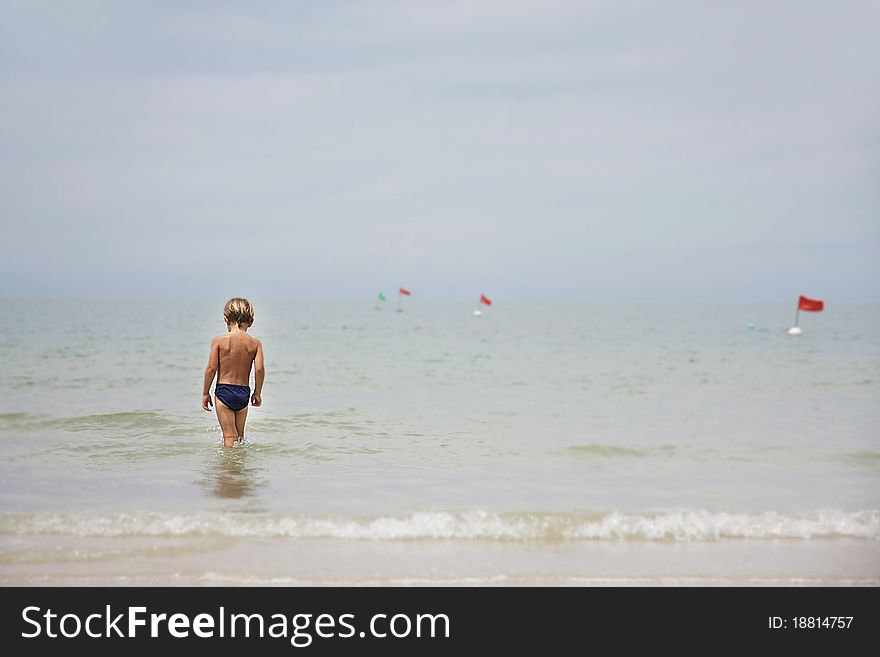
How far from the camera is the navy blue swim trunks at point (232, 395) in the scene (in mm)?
8438

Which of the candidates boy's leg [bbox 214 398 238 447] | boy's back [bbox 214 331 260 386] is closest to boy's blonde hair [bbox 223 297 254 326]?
→ boy's back [bbox 214 331 260 386]

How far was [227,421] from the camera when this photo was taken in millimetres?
8766

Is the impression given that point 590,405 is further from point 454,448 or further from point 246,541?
point 246,541

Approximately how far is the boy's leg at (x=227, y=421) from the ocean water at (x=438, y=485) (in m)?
0.16

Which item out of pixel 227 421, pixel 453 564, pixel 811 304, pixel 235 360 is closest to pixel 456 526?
pixel 453 564

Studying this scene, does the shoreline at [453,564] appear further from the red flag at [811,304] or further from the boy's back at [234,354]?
the red flag at [811,304]

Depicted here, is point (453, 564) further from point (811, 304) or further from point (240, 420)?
point (811, 304)

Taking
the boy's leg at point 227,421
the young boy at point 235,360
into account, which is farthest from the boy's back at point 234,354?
the boy's leg at point 227,421

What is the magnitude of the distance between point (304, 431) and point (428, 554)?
5.90 metres

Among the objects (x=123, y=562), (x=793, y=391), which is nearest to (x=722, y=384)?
(x=793, y=391)

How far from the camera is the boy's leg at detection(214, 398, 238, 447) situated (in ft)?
28.2

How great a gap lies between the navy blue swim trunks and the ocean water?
0.72m

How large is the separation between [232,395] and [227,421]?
18.0 inches

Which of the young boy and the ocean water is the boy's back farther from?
→ the ocean water
